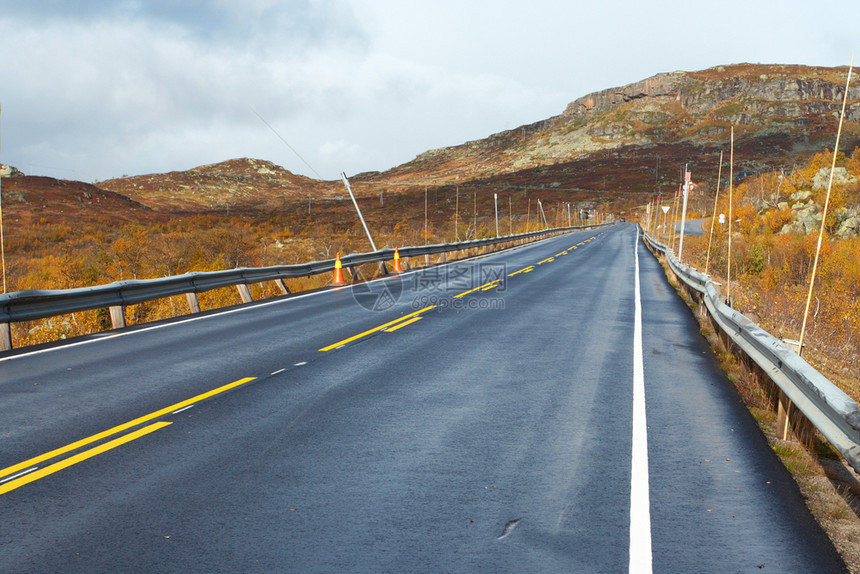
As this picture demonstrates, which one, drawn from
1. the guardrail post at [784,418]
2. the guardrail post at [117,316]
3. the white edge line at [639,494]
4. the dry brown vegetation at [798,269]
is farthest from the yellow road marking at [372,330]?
the dry brown vegetation at [798,269]

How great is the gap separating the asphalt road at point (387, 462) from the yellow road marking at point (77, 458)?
22 millimetres

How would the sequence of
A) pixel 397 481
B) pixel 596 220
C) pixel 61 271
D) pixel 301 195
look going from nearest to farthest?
pixel 397 481, pixel 61 271, pixel 596 220, pixel 301 195

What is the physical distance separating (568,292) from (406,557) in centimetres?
1471

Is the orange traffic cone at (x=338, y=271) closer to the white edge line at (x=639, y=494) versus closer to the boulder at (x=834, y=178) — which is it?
the white edge line at (x=639, y=494)

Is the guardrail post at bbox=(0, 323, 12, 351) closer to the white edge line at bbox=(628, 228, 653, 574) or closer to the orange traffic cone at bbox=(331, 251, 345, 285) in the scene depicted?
the white edge line at bbox=(628, 228, 653, 574)

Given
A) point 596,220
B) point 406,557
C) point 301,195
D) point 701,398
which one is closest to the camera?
point 406,557

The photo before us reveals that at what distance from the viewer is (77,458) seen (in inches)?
189

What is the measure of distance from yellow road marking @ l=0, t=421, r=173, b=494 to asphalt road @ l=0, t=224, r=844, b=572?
2cm

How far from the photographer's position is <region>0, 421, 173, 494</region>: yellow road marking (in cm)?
430

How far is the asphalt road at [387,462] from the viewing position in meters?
3.46

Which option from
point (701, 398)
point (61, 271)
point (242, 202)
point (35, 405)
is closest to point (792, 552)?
point (701, 398)

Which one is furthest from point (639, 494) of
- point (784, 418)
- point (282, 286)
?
point (282, 286)

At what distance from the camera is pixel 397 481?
4449 mm

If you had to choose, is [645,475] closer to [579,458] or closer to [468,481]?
[579,458]
